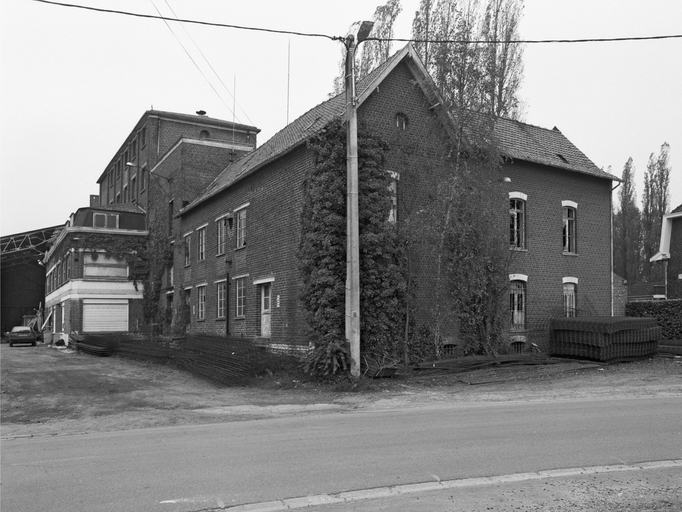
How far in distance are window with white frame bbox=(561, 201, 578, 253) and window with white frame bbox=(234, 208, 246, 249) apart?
12.3m

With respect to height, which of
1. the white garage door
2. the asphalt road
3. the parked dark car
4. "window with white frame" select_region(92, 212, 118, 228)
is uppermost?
"window with white frame" select_region(92, 212, 118, 228)

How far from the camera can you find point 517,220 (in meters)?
23.7

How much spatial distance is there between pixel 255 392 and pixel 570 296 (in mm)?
14225

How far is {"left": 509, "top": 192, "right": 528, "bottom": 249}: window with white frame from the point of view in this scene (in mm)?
23359

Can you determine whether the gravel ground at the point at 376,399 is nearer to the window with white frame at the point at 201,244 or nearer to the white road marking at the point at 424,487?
the white road marking at the point at 424,487

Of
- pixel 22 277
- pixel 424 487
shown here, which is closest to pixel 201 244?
pixel 424 487

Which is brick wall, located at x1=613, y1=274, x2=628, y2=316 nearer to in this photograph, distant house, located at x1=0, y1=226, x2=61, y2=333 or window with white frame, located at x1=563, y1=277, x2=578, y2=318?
window with white frame, located at x1=563, y1=277, x2=578, y2=318

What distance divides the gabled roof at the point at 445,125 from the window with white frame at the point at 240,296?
394 centimetres

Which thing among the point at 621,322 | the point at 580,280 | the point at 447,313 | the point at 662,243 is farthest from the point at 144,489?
the point at 662,243

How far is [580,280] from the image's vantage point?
25094 mm

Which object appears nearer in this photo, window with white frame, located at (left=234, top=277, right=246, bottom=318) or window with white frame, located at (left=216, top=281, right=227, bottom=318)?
window with white frame, located at (left=234, top=277, right=246, bottom=318)

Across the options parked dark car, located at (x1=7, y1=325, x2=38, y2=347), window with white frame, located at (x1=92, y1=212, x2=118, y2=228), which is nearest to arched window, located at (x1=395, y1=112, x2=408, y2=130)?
window with white frame, located at (x1=92, y1=212, x2=118, y2=228)

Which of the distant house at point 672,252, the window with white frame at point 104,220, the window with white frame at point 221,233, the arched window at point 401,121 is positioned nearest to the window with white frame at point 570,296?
the arched window at point 401,121

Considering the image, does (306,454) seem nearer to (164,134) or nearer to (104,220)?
(104,220)
